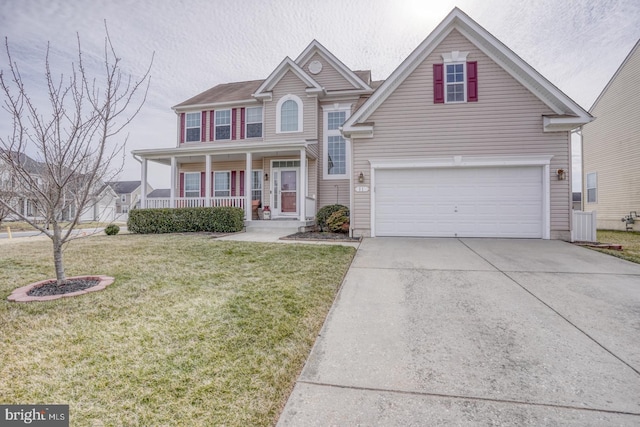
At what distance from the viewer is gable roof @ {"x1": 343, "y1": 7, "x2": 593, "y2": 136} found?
28.2 feet

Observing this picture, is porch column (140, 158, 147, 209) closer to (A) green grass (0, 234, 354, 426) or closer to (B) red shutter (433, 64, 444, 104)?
(A) green grass (0, 234, 354, 426)

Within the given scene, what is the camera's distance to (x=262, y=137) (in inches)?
558

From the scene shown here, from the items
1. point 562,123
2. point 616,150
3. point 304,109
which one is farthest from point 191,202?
point 616,150

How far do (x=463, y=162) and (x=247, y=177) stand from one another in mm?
8143

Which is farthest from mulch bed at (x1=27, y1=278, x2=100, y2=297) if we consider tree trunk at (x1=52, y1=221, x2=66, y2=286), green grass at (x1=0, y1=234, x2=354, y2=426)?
green grass at (x1=0, y1=234, x2=354, y2=426)

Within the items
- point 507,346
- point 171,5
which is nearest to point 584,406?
point 507,346

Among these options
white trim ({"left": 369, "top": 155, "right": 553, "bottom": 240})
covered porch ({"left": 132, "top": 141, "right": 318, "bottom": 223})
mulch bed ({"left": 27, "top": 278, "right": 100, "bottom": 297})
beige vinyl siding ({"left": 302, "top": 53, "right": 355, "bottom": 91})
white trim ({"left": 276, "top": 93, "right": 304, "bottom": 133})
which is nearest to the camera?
mulch bed ({"left": 27, "top": 278, "right": 100, "bottom": 297})

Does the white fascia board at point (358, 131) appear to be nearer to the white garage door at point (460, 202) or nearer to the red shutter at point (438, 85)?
the white garage door at point (460, 202)

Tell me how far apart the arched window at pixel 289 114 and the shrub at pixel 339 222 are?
5054mm

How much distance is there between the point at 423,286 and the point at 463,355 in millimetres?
1880

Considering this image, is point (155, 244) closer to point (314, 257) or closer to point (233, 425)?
point (314, 257)

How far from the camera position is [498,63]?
30.0 ft

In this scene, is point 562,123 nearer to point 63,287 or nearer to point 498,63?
point 498,63

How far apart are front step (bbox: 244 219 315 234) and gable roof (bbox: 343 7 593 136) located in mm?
3986
